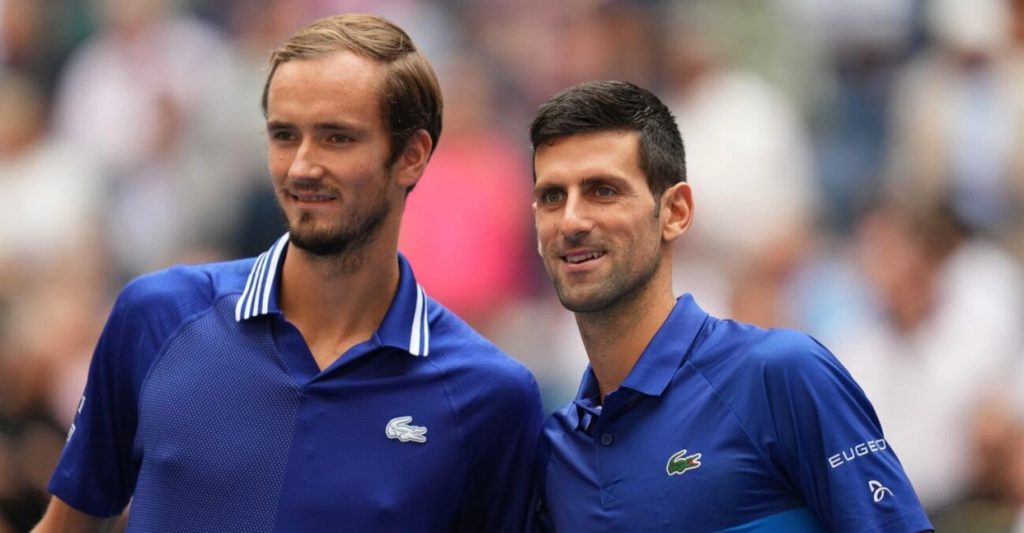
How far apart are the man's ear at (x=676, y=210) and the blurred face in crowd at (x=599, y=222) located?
26 millimetres

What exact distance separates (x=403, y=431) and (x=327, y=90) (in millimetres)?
825

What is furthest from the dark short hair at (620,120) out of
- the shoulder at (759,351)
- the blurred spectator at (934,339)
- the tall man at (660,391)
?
the blurred spectator at (934,339)

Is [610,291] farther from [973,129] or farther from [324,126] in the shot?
[973,129]

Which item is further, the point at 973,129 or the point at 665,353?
the point at 973,129

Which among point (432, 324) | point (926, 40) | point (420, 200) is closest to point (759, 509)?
point (432, 324)

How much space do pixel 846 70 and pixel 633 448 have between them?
5.52m

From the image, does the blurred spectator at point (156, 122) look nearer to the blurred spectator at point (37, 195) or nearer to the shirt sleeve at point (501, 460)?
the blurred spectator at point (37, 195)

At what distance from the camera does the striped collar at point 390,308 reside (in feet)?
13.3

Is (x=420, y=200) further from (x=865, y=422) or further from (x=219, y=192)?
(x=865, y=422)

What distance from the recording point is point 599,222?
3900mm

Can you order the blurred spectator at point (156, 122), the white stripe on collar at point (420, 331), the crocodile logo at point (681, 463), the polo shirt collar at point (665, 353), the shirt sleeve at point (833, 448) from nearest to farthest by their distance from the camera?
the shirt sleeve at point (833, 448) < the crocodile logo at point (681, 463) < the polo shirt collar at point (665, 353) < the white stripe on collar at point (420, 331) < the blurred spectator at point (156, 122)

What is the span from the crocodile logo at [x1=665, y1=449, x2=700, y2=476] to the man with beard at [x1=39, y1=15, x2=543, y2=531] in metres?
0.50

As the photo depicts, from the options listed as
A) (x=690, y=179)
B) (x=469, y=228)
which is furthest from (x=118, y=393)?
(x=690, y=179)

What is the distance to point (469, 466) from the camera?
→ 4059 mm
